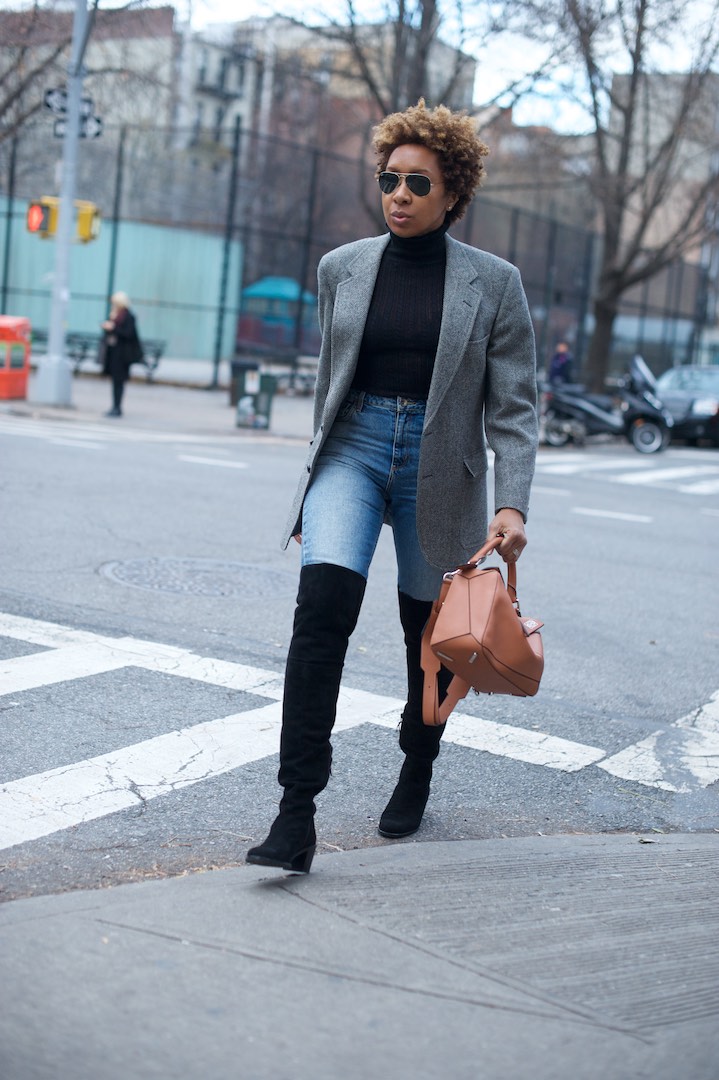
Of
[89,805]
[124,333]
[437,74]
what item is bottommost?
[89,805]

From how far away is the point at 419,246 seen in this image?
3.72 m

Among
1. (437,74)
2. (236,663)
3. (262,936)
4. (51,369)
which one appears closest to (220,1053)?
(262,936)

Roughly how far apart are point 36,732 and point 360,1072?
95.8 inches

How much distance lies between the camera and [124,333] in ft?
64.2

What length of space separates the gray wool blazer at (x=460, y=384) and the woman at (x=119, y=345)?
16271 millimetres

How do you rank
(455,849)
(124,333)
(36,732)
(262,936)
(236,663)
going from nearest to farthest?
(262,936) < (455,849) < (36,732) < (236,663) < (124,333)

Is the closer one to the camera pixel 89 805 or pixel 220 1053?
pixel 220 1053

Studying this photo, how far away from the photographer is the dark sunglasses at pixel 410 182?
3645 mm

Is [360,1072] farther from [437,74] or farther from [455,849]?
[437,74]

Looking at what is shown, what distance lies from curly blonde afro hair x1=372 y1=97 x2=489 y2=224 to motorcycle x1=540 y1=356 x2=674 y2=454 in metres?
19.5

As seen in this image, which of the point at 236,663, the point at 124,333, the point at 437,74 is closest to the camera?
the point at 236,663

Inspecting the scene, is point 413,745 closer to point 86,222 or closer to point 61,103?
point 61,103

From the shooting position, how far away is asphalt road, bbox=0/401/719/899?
3945 millimetres

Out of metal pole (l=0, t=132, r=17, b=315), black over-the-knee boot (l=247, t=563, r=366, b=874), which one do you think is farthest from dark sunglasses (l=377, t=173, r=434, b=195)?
metal pole (l=0, t=132, r=17, b=315)
